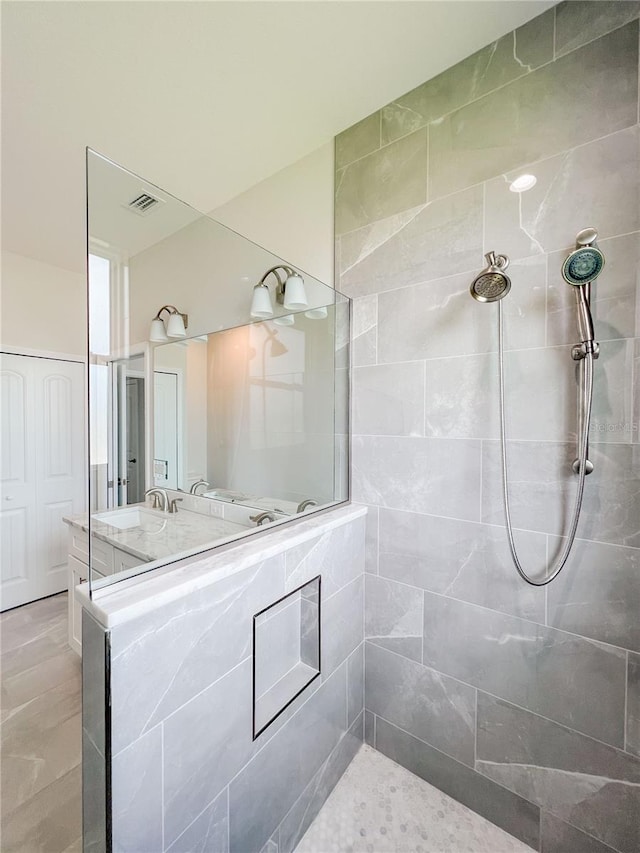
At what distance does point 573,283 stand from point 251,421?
1.46 meters

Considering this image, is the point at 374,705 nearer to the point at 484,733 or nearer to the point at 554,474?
the point at 484,733

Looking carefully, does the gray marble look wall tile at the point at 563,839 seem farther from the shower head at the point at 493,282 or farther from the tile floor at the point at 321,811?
the shower head at the point at 493,282

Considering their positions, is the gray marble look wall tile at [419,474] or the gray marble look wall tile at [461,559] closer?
the gray marble look wall tile at [461,559]

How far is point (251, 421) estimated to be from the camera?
73.6 inches

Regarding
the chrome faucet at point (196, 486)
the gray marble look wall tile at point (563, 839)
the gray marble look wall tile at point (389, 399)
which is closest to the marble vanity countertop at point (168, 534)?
the chrome faucet at point (196, 486)

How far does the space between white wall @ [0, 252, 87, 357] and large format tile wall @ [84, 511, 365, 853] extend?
275cm

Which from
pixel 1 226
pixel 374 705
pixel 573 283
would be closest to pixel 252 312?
pixel 573 283

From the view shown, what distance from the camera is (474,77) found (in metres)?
1.38

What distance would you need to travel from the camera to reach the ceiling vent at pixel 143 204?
1.00 meters

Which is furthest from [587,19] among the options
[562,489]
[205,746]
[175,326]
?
[205,746]

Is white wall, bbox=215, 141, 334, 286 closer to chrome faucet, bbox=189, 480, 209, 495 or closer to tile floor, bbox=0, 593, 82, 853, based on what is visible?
chrome faucet, bbox=189, 480, 209, 495

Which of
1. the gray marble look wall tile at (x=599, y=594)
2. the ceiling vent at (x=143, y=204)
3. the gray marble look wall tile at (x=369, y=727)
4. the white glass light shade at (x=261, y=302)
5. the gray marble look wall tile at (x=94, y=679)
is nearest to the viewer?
the gray marble look wall tile at (x=94, y=679)

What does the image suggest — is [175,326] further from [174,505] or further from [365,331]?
[365,331]

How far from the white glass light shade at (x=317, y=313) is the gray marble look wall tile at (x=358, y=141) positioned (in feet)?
2.34
